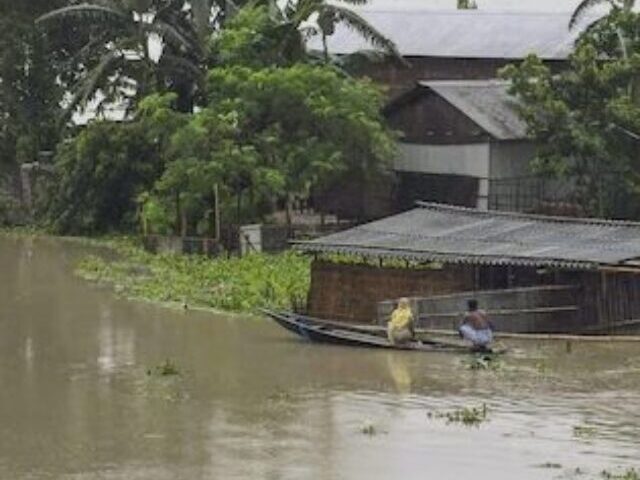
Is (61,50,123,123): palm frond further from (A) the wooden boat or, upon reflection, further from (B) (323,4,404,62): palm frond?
(A) the wooden boat

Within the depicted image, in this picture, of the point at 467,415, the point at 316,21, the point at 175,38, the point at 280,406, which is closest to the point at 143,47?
the point at 175,38

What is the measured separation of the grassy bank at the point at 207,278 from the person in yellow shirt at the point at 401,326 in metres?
3.89

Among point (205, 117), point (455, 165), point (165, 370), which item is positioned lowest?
point (165, 370)

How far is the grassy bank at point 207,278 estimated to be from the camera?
24.6m

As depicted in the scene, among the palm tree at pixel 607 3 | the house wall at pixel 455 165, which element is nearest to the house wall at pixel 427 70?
the palm tree at pixel 607 3

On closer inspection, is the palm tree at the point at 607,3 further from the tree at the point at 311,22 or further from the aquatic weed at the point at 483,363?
the aquatic weed at the point at 483,363

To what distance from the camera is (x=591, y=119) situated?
96.1 feet

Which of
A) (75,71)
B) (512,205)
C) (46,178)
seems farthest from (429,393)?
(75,71)

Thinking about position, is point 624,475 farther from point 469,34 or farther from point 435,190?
point 469,34

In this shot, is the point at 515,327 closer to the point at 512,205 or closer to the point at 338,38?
the point at 512,205

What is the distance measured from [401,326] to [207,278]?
7616 mm

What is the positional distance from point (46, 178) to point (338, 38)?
28.3 feet

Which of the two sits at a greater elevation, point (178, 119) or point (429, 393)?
point (178, 119)

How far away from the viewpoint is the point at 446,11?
129 ft
